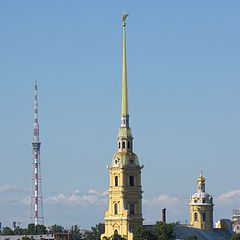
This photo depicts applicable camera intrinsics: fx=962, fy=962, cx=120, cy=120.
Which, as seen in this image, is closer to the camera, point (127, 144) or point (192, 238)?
point (192, 238)

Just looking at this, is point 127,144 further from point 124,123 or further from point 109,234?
point 109,234

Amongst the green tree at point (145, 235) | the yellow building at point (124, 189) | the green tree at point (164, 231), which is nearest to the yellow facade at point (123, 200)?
the yellow building at point (124, 189)

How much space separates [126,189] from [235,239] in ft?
87.7

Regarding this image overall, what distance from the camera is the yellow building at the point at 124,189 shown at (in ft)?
643

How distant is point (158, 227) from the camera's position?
180 meters

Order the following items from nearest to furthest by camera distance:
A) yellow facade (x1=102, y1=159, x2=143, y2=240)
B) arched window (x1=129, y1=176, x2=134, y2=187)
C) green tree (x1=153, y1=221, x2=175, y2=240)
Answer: green tree (x1=153, y1=221, x2=175, y2=240) < yellow facade (x1=102, y1=159, x2=143, y2=240) < arched window (x1=129, y1=176, x2=134, y2=187)

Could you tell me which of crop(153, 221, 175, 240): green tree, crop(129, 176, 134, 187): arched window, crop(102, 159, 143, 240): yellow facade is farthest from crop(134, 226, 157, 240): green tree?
crop(129, 176, 134, 187): arched window

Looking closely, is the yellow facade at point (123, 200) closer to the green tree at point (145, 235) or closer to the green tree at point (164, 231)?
→ the green tree at point (145, 235)

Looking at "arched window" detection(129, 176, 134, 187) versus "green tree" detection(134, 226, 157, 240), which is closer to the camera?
"green tree" detection(134, 226, 157, 240)

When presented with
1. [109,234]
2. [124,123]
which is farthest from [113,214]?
[124,123]

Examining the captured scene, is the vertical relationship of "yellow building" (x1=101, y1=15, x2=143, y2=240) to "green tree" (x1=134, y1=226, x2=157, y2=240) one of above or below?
above

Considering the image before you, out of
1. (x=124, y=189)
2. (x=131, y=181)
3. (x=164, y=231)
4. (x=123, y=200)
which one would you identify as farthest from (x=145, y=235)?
(x=131, y=181)

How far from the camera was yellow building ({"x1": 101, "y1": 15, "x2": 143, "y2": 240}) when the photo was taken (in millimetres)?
196000

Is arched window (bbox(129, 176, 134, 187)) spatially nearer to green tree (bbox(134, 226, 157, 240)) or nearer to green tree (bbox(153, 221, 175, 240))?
green tree (bbox(134, 226, 157, 240))
